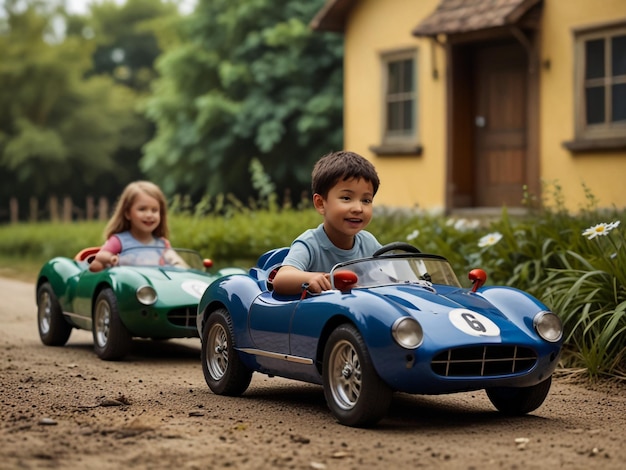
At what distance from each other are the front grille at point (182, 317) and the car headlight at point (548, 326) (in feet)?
12.3

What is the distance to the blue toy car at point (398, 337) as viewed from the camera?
5.60 m

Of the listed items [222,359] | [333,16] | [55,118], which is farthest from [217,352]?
[55,118]

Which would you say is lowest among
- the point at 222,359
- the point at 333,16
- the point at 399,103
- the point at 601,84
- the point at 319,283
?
the point at 222,359

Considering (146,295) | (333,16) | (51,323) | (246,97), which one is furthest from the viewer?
(246,97)

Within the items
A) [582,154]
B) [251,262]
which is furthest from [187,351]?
[582,154]

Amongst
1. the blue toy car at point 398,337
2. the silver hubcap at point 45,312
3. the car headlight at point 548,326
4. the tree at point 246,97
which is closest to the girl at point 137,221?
→ the silver hubcap at point 45,312

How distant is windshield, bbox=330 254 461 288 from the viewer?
630cm

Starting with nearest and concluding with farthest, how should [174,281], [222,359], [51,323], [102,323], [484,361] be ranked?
[484,361] < [222,359] < [174,281] < [102,323] < [51,323]

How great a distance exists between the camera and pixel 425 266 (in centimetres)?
652

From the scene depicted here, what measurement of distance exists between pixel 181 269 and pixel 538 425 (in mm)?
4522

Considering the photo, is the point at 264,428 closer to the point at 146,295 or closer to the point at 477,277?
the point at 477,277

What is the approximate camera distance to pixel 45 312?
10523mm

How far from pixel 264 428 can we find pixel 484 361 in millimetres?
1205

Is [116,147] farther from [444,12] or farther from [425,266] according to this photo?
[425,266]
